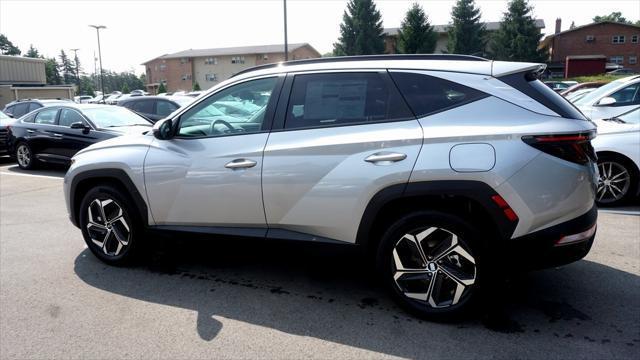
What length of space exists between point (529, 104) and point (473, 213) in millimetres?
809

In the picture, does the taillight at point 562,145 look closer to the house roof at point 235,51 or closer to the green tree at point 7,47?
the house roof at point 235,51

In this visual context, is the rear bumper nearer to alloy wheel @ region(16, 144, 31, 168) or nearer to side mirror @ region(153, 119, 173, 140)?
side mirror @ region(153, 119, 173, 140)

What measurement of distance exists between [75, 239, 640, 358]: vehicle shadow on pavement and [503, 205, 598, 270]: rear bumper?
0.36m

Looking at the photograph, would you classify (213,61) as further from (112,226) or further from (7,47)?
(112,226)

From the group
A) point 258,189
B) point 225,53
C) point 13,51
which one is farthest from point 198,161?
point 13,51

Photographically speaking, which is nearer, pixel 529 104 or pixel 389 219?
pixel 529 104

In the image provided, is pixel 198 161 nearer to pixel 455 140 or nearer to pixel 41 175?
pixel 455 140

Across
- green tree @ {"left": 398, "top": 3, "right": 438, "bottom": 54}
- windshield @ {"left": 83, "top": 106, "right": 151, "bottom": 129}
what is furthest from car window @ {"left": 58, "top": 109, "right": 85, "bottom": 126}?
green tree @ {"left": 398, "top": 3, "right": 438, "bottom": 54}

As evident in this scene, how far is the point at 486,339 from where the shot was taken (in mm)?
3135

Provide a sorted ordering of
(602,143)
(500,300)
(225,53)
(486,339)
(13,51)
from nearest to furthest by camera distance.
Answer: (486,339) → (500,300) → (602,143) → (225,53) → (13,51)

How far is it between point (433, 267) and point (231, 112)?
211cm

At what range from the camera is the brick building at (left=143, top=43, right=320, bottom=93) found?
68.6 metres

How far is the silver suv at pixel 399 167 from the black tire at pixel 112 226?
1.33 feet

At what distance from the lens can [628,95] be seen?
8172 mm
